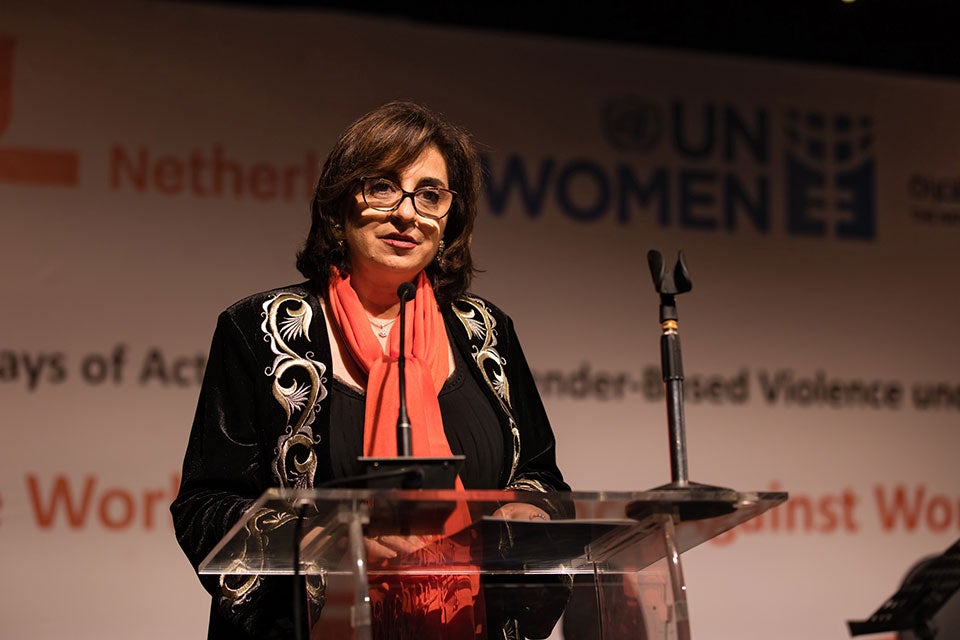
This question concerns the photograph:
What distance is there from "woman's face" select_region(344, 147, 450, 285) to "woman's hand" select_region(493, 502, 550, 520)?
2.35ft

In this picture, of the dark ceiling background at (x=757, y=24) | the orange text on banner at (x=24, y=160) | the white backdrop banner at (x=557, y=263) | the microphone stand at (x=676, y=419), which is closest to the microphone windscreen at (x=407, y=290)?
the microphone stand at (x=676, y=419)

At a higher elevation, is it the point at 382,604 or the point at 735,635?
the point at 382,604

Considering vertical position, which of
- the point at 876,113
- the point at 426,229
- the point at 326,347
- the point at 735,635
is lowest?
the point at 735,635

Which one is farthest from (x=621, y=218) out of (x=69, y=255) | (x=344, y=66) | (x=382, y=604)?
(x=382, y=604)

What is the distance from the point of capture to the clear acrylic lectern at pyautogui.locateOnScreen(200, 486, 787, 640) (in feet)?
4.91

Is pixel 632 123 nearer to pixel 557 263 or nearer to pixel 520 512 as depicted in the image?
pixel 557 263

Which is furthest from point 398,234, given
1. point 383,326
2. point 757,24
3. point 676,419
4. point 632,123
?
point 757,24

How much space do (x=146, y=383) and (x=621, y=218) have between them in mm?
1759

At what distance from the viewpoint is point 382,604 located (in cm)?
166

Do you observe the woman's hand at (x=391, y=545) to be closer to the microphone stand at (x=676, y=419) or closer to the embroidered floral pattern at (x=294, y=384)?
the microphone stand at (x=676, y=419)

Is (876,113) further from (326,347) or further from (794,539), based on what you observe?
(326,347)

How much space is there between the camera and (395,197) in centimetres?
219

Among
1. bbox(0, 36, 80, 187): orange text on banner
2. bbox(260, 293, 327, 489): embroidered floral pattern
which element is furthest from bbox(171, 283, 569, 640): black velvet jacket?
bbox(0, 36, 80, 187): orange text on banner

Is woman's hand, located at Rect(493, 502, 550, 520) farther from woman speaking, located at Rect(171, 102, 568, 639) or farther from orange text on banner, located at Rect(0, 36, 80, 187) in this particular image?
orange text on banner, located at Rect(0, 36, 80, 187)
